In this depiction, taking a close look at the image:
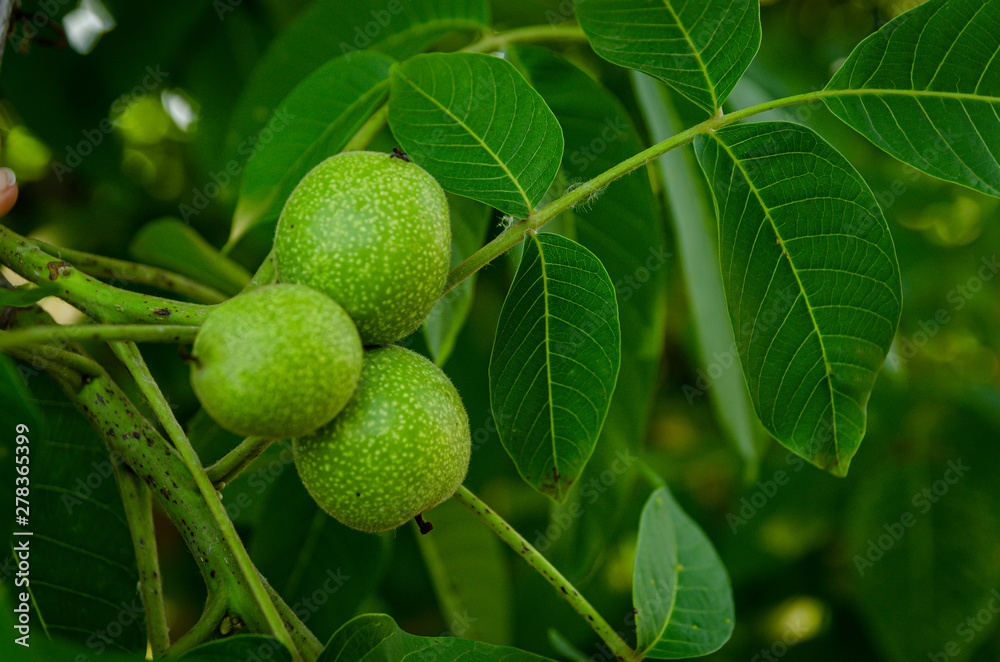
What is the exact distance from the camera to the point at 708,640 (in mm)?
910

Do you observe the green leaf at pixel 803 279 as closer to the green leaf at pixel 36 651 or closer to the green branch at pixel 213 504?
the green branch at pixel 213 504

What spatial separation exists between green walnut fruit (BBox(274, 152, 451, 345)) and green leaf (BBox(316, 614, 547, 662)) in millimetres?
263

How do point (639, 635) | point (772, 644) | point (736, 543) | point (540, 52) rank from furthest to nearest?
point (772, 644) < point (736, 543) < point (540, 52) < point (639, 635)

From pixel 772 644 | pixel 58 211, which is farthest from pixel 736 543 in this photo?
pixel 58 211

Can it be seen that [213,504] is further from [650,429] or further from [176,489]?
[650,429]

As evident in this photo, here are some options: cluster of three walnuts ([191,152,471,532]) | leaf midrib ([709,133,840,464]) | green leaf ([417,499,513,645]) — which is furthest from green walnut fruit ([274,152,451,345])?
green leaf ([417,499,513,645])

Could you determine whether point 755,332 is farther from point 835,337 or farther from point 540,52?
point 540,52

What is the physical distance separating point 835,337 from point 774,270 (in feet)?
0.31

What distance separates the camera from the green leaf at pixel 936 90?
0.75 meters

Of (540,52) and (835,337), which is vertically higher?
(540,52)

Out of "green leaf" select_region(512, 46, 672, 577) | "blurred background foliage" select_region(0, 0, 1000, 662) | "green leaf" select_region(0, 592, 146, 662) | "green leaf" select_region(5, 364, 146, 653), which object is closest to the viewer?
Answer: "green leaf" select_region(0, 592, 146, 662)

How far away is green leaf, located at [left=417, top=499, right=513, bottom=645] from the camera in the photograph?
1.50 m

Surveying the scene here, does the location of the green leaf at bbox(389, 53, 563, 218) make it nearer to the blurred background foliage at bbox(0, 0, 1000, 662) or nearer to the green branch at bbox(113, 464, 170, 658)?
the green branch at bbox(113, 464, 170, 658)

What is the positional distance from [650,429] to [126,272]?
165 cm
